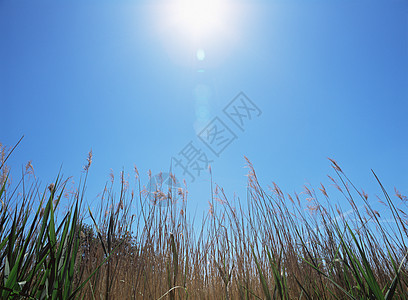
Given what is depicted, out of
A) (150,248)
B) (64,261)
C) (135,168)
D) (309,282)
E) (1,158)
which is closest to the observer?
(64,261)

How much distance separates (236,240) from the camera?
7.22 feet

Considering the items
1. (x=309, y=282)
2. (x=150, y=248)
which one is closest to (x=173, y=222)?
(x=150, y=248)

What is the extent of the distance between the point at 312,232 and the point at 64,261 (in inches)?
66.5

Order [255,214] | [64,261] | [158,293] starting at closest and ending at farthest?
[64,261], [158,293], [255,214]

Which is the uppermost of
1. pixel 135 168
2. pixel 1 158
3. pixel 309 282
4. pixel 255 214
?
pixel 135 168

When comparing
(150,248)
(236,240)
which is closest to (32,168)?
(150,248)

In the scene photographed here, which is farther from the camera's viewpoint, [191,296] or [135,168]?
[135,168]

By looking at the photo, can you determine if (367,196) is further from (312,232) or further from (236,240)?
(236,240)

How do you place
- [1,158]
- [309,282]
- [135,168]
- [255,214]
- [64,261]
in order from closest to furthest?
[64,261] → [1,158] → [309,282] → [255,214] → [135,168]

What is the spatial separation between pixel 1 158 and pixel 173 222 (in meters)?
1.27

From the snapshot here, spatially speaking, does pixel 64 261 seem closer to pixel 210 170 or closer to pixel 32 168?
pixel 32 168

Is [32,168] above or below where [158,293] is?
above

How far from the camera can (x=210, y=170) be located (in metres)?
2.52

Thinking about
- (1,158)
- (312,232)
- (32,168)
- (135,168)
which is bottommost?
(312,232)
